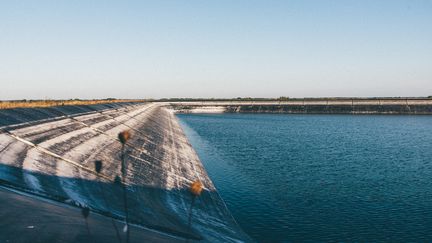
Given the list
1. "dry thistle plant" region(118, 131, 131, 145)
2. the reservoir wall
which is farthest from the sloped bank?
the reservoir wall

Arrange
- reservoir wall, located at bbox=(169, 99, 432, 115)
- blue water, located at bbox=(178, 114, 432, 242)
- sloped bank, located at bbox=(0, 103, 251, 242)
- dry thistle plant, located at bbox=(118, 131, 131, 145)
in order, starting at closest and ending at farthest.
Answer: dry thistle plant, located at bbox=(118, 131, 131, 145) < sloped bank, located at bbox=(0, 103, 251, 242) < blue water, located at bbox=(178, 114, 432, 242) < reservoir wall, located at bbox=(169, 99, 432, 115)

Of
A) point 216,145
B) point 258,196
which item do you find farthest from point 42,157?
point 216,145

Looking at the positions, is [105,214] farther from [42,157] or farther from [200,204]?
[200,204]

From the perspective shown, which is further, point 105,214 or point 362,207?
point 362,207

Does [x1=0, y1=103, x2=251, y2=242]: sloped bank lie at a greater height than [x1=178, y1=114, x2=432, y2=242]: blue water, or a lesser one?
greater

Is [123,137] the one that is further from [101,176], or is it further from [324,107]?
[324,107]

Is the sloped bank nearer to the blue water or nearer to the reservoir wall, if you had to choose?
the blue water

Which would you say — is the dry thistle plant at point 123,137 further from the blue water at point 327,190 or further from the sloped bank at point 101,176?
the blue water at point 327,190
